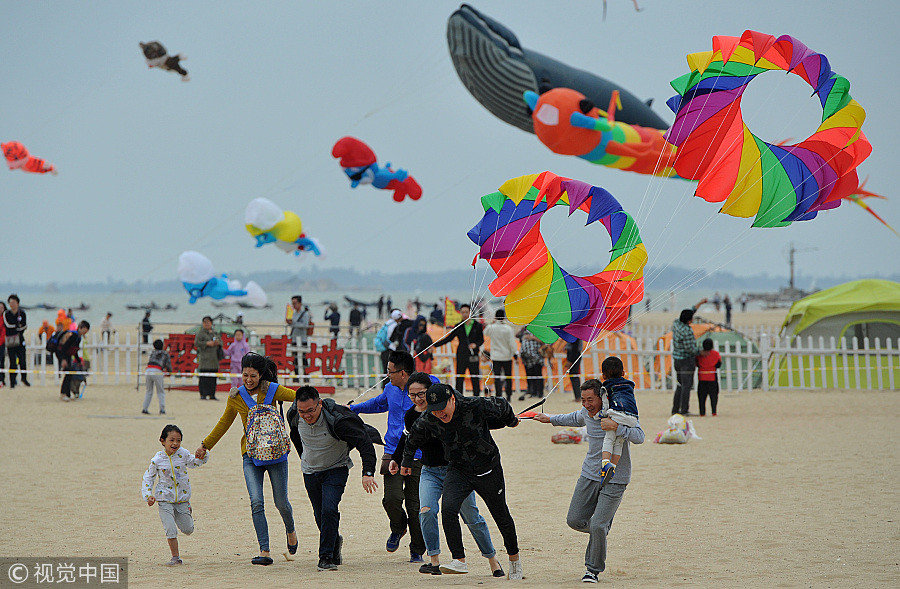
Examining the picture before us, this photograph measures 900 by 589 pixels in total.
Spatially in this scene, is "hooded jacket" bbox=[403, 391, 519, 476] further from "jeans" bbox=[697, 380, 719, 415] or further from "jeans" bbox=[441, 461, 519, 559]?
"jeans" bbox=[697, 380, 719, 415]

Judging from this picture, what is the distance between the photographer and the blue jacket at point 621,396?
209 inches

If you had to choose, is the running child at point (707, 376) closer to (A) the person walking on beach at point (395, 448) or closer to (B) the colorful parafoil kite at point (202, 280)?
(A) the person walking on beach at point (395, 448)

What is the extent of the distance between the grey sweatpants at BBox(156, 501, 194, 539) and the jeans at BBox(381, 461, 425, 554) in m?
1.32

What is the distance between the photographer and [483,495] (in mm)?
5246

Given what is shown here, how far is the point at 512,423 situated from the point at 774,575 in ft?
6.06

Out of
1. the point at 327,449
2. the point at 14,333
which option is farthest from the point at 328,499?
the point at 14,333

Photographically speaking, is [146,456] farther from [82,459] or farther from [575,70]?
[575,70]

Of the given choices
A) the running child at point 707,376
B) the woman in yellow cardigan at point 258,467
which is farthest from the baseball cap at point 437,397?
the running child at point 707,376

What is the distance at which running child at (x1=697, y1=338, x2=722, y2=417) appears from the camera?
12719 millimetres

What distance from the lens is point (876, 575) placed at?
5281 mm

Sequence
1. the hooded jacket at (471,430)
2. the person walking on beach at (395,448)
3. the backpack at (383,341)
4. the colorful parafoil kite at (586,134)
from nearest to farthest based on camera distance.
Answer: the hooded jacket at (471,430) < the person walking on beach at (395,448) < the backpack at (383,341) < the colorful parafoil kite at (586,134)

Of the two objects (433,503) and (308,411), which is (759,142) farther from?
(308,411)

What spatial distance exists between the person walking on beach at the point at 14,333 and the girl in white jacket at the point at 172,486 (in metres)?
11.2

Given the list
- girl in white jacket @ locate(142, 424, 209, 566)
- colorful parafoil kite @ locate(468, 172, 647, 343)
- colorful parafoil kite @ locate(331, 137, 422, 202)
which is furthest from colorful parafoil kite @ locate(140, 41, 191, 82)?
girl in white jacket @ locate(142, 424, 209, 566)
